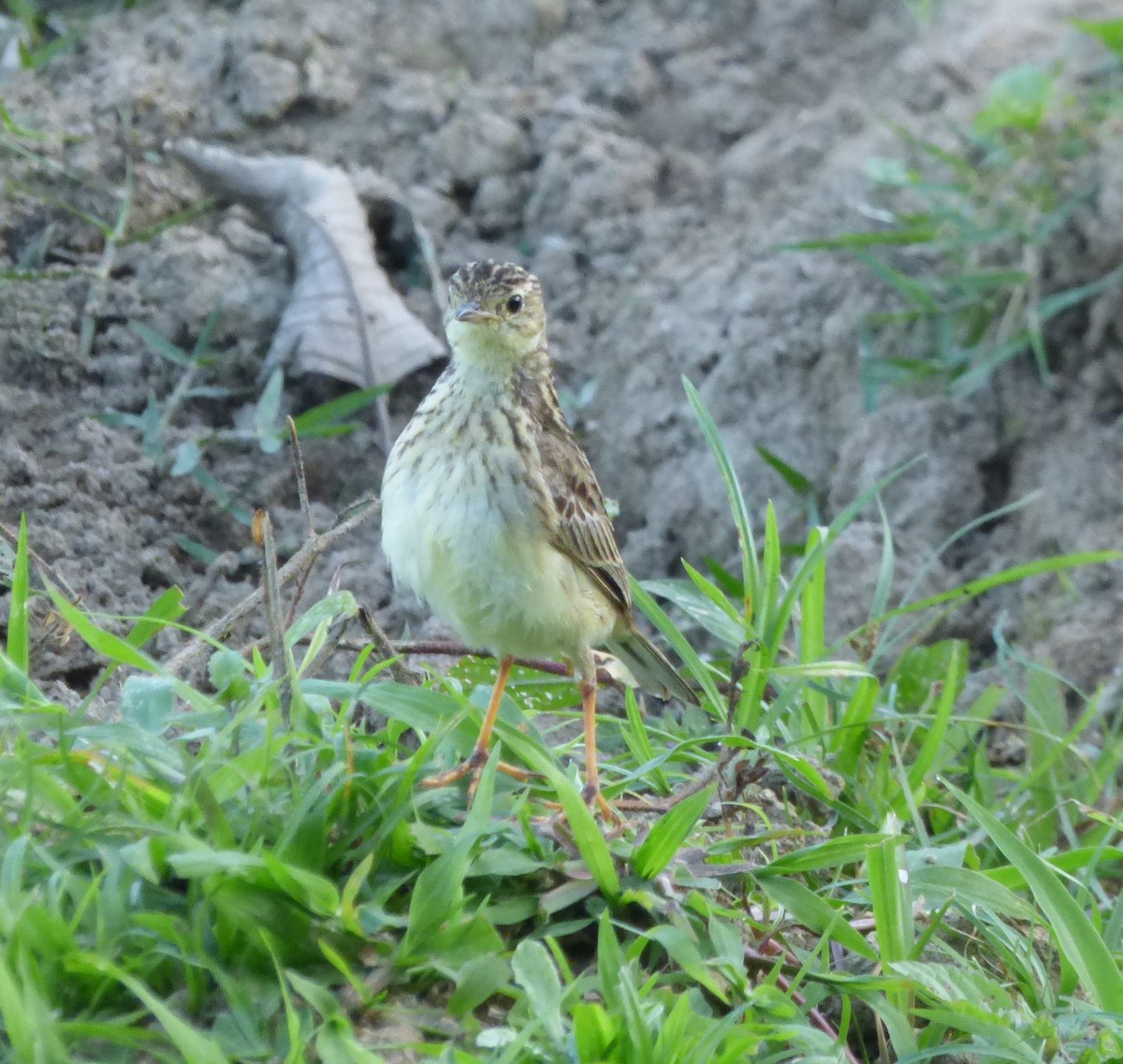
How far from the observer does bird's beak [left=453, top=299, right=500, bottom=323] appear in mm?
4406

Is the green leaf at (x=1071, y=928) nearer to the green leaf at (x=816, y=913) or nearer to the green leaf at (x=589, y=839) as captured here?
the green leaf at (x=816, y=913)

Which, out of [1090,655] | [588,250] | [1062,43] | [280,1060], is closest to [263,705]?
[280,1060]

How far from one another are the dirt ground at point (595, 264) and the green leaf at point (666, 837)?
1.88m

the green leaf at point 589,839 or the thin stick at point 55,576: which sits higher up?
the thin stick at point 55,576

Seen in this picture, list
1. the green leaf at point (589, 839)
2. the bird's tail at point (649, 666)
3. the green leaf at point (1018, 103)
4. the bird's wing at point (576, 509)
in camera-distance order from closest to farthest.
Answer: the green leaf at point (589, 839) < the bird's wing at point (576, 509) < the bird's tail at point (649, 666) < the green leaf at point (1018, 103)

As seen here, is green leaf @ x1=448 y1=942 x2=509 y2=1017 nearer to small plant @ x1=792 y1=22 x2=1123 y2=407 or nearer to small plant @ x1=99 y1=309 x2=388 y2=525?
small plant @ x1=99 y1=309 x2=388 y2=525

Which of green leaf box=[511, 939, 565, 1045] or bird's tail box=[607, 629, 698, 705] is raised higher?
green leaf box=[511, 939, 565, 1045]

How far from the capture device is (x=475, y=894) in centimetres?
341

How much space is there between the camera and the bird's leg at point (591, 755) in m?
3.85

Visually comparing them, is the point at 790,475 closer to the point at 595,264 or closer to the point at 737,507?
the point at 595,264

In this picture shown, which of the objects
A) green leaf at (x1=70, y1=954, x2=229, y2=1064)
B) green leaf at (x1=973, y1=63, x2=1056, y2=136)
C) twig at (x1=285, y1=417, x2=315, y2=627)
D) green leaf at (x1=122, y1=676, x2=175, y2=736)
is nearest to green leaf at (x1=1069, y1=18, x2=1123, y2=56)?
green leaf at (x1=973, y1=63, x2=1056, y2=136)

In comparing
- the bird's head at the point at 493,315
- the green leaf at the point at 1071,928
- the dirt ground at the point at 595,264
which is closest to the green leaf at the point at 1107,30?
the dirt ground at the point at 595,264

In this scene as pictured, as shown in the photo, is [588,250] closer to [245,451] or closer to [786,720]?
[245,451]

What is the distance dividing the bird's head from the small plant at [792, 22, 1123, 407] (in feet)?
6.90
